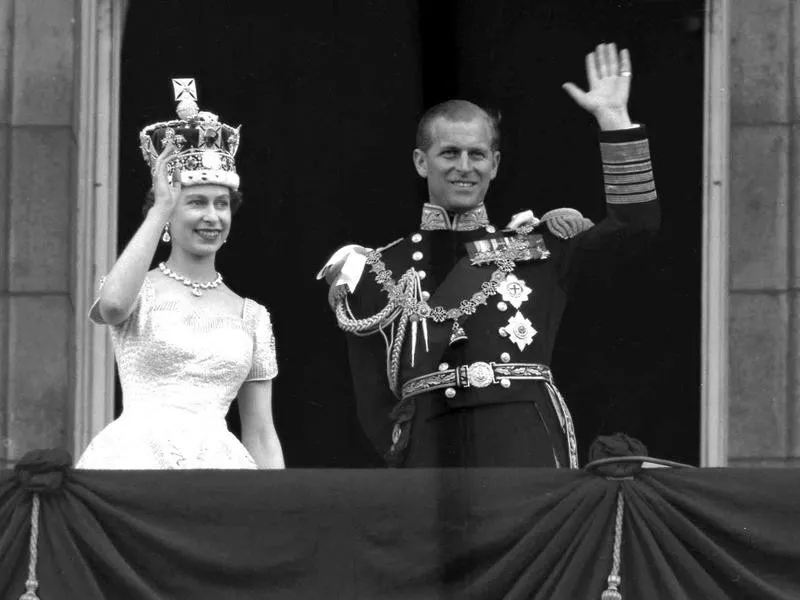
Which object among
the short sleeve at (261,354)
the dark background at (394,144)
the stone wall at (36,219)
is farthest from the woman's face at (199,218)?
the dark background at (394,144)

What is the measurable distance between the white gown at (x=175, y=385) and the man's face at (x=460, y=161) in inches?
26.0

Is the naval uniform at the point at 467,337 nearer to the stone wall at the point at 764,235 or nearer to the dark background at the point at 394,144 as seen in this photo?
the stone wall at the point at 764,235

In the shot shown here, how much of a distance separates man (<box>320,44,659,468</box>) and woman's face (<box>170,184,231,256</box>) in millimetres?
470

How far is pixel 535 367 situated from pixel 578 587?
126 cm

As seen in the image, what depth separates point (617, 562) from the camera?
21.4ft

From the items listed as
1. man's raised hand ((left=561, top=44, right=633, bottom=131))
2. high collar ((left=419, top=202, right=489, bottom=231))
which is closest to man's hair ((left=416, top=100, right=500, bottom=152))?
high collar ((left=419, top=202, right=489, bottom=231))

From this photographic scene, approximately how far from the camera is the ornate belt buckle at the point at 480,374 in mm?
7613

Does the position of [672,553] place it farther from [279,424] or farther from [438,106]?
[279,424]

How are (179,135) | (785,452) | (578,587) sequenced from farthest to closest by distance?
(785,452) < (179,135) < (578,587)

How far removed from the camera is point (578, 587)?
6.51 m

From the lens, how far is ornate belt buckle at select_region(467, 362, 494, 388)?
7.61 meters

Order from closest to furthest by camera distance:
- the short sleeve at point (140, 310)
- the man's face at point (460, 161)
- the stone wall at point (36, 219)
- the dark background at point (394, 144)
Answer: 1. the short sleeve at point (140, 310)
2. the man's face at point (460, 161)
3. the stone wall at point (36, 219)
4. the dark background at point (394, 144)

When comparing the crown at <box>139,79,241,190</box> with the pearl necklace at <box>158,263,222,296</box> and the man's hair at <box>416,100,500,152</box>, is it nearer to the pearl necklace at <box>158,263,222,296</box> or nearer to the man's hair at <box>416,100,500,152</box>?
the pearl necklace at <box>158,263,222,296</box>

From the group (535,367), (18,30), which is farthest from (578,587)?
(18,30)
